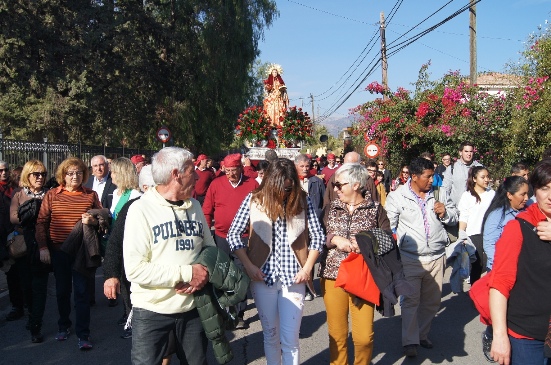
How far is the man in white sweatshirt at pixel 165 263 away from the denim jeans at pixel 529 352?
1.86 metres

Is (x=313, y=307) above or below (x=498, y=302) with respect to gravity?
below

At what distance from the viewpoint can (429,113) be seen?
54.4 ft

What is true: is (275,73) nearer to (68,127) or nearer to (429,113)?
(429,113)

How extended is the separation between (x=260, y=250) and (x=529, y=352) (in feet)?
6.89

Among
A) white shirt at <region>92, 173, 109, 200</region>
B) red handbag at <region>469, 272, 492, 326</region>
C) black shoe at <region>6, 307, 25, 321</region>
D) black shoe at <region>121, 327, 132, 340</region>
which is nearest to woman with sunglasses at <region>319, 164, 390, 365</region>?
red handbag at <region>469, 272, 492, 326</region>

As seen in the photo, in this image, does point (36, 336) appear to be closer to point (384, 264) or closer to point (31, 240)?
point (31, 240)

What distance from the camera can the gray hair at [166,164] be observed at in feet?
11.7

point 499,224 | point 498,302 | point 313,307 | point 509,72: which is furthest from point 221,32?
Result: point 498,302

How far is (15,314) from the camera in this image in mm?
7031

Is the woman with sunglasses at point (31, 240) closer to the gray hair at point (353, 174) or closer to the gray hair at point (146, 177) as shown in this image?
the gray hair at point (146, 177)

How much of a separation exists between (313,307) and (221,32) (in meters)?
23.1

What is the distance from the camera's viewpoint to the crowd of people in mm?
2920

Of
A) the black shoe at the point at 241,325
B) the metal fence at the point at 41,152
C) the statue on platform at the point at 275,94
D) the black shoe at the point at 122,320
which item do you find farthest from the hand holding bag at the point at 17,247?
the statue on platform at the point at 275,94

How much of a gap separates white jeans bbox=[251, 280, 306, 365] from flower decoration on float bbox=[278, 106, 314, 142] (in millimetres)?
9496
